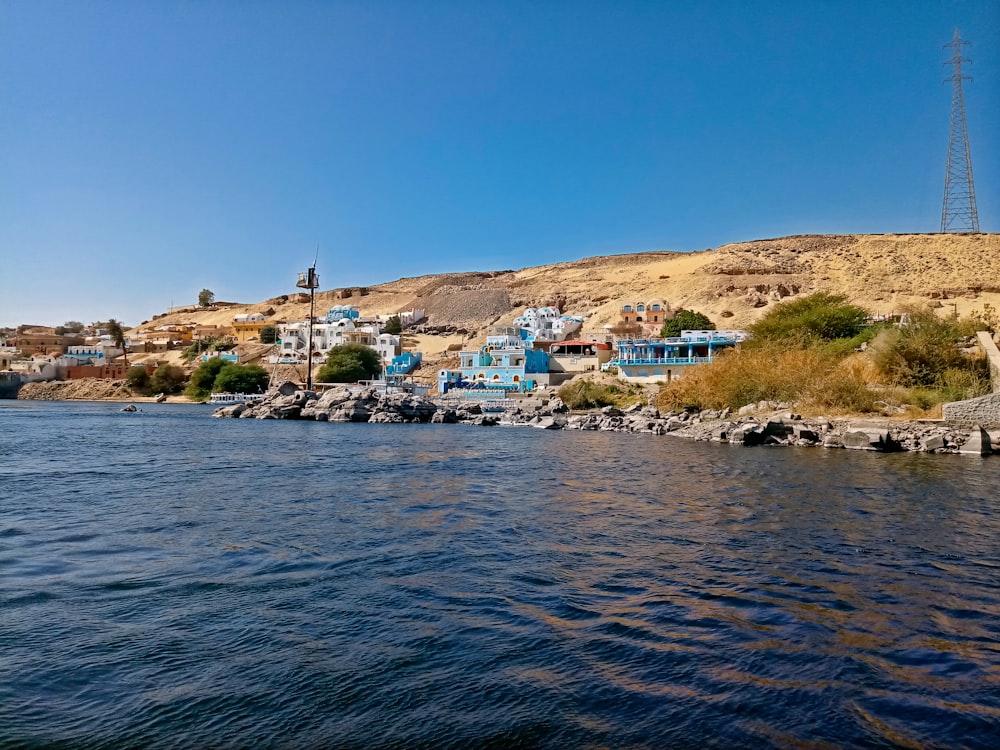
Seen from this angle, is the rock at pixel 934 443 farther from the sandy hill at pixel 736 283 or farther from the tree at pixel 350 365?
the tree at pixel 350 365

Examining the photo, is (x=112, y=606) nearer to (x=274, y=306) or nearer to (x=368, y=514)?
(x=368, y=514)

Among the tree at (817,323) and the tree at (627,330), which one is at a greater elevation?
the tree at (627,330)

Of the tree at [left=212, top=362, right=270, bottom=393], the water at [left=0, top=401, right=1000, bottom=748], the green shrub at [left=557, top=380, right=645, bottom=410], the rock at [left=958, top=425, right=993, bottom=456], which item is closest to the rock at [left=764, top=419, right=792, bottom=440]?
the rock at [left=958, top=425, right=993, bottom=456]

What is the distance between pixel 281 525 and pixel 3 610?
403 cm

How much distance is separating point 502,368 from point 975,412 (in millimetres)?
38444

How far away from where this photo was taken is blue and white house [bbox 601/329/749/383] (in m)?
46.6

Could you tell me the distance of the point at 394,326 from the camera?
8988cm

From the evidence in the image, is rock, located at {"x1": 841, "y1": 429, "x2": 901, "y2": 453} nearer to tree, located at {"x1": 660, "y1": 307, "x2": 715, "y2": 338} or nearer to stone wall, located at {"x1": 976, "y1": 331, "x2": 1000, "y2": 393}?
stone wall, located at {"x1": 976, "y1": 331, "x2": 1000, "y2": 393}

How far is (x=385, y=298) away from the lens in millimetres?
124562

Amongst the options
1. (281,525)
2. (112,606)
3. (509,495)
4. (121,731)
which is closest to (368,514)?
(281,525)

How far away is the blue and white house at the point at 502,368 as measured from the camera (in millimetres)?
54688

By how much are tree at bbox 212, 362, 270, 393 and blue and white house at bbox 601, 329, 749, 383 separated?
113ft

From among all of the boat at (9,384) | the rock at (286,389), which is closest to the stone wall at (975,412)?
the rock at (286,389)

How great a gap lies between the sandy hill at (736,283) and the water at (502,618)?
179 ft
